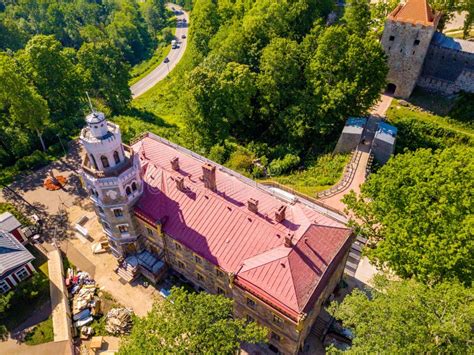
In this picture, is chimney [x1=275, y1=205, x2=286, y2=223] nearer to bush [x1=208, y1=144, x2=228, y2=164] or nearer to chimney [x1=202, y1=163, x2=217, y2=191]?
chimney [x1=202, y1=163, x2=217, y2=191]

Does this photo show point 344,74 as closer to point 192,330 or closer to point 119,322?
point 192,330

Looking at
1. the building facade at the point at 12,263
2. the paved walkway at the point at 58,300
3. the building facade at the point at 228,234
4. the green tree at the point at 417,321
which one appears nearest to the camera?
the green tree at the point at 417,321

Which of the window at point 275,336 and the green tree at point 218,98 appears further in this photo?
the green tree at point 218,98

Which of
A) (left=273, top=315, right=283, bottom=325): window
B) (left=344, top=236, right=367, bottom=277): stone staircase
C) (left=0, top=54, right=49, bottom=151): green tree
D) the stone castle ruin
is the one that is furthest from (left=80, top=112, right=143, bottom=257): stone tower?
the stone castle ruin

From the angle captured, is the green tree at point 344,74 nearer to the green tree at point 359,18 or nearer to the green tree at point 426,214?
the green tree at point 359,18

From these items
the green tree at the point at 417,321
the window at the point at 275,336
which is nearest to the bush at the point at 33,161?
the window at the point at 275,336

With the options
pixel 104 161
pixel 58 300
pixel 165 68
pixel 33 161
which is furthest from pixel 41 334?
pixel 165 68

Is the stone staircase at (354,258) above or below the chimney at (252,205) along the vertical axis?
below
